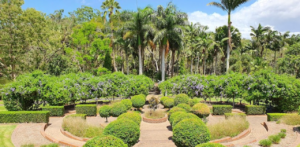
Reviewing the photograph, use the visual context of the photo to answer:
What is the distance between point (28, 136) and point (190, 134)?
406 inches

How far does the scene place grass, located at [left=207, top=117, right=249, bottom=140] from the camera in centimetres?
1219

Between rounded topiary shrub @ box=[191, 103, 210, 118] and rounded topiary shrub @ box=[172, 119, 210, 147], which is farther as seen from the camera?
rounded topiary shrub @ box=[191, 103, 210, 118]

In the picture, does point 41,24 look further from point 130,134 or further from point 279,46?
point 279,46

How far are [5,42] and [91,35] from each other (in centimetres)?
1470

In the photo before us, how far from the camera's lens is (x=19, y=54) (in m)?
32.6

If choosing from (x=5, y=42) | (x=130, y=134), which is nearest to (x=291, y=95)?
(x=130, y=134)

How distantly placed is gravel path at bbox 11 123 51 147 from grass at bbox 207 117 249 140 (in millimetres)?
10008

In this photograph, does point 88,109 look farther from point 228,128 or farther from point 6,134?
point 228,128

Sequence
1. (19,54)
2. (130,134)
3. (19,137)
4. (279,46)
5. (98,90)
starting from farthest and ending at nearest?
(279,46) < (19,54) < (98,90) < (19,137) < (130,134)

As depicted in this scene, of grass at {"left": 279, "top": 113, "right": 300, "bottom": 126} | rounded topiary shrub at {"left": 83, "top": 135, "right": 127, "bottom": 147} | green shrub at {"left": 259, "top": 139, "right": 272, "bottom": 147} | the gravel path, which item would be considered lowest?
the gravel path

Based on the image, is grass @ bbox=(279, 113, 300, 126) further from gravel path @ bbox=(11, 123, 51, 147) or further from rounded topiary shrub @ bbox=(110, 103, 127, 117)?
gravel path @ bbox=(11, 123, 51, 147)

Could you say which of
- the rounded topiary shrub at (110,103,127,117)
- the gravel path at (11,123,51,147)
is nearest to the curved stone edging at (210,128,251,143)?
the rounded topiary shrub at (110,103,127,117)

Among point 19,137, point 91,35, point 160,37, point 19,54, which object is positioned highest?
point 91,35

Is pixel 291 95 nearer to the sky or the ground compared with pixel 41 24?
nearer to the ground
